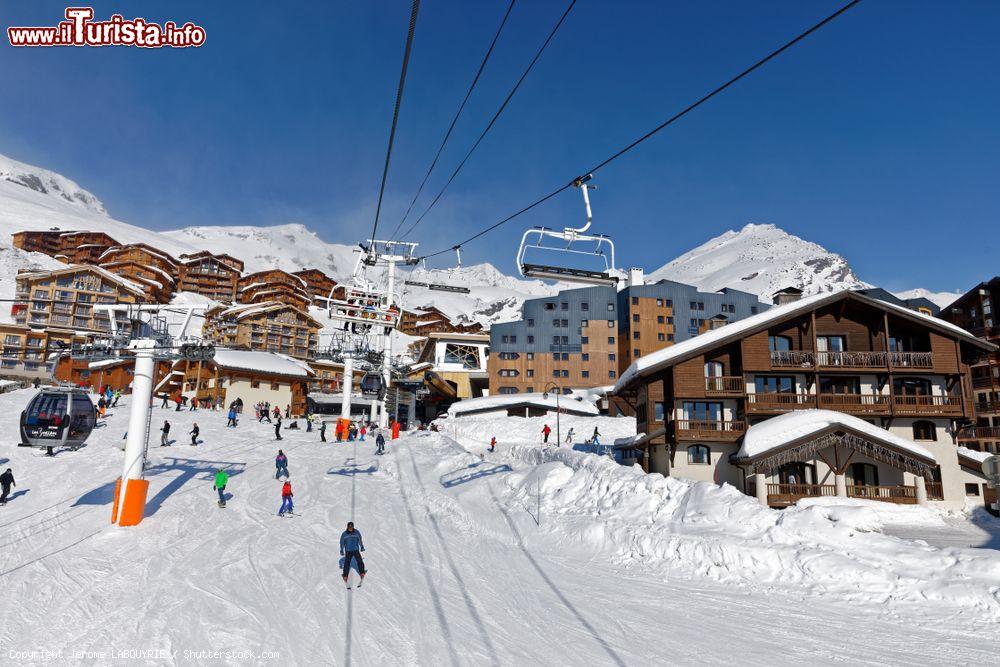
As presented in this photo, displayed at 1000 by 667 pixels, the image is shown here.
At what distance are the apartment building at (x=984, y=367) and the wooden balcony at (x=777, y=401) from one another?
29.5 m

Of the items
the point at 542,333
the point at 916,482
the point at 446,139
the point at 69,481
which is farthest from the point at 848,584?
the point at 542,333

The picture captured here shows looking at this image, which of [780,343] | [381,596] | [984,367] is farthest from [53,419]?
[984,367]

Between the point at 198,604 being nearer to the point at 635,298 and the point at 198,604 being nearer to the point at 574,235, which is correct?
the point at 574,235

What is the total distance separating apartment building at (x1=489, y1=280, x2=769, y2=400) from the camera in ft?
235

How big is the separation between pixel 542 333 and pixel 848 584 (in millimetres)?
59177

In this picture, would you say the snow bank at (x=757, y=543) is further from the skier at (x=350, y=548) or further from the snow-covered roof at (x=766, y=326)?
the snow-covered roof at (x=766, y=326)

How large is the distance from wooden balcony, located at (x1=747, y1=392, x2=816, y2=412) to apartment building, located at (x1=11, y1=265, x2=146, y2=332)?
80163 millimetres

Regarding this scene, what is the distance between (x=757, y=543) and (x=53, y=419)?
26024mm

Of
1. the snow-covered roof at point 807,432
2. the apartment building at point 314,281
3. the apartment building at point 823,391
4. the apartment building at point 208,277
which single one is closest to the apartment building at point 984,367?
the apartment building at point 823,391

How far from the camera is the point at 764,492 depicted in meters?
26.8

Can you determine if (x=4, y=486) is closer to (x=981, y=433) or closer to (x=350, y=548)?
(x=350, y=548)

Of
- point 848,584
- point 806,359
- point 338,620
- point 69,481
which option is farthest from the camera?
point 806,359

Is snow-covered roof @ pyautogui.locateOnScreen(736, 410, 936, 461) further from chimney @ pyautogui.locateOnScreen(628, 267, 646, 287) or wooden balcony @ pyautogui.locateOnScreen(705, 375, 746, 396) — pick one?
chimney @ pyautogui.locateOnScreen(628, 267, 646, 287)

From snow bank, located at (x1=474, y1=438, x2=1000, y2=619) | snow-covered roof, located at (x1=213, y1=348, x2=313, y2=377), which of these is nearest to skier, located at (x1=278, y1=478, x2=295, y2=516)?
snow bank, located at (x1=474, y1=438, x2=1000, y2=619)
